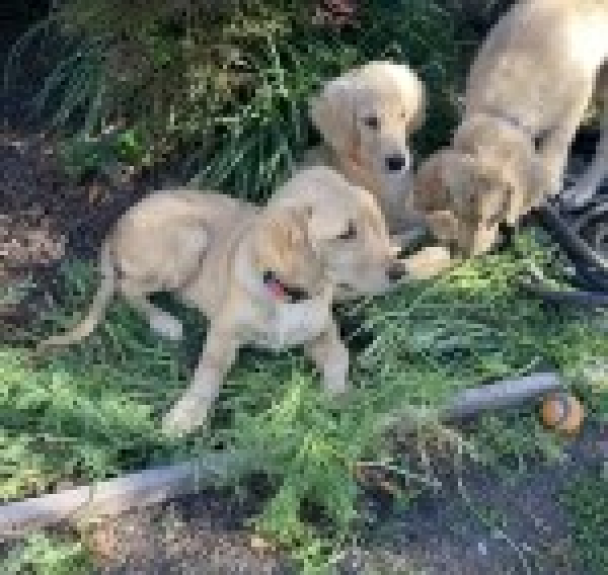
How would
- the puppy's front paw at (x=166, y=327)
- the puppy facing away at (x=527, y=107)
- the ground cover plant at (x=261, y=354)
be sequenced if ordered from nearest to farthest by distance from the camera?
the ground cover plant at (x=261, y=354)
the puppy's front paw at (x=166, y=327)
the puppy facing away at (x=527, y=107)

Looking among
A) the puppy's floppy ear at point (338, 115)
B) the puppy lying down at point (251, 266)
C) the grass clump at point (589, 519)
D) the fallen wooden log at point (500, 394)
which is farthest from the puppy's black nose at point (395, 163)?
the grass clump at point (589, 519)

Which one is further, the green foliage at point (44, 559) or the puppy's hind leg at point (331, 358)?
the puppy's hind leg at point (331, 358)

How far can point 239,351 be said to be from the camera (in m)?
5.32

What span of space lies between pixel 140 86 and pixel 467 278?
190cm

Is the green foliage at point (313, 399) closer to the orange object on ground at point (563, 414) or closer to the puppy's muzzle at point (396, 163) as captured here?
the orange object on ground at point (563, 414)

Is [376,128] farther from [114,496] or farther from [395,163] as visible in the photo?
[114,496]

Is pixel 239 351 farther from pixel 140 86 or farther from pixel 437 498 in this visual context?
pixel 140 86

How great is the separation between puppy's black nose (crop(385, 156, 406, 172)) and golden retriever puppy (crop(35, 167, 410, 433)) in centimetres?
68

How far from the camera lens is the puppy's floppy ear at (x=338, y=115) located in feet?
19.0

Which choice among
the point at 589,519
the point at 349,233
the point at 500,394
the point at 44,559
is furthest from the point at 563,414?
the point at 44,559

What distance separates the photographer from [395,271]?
15.5 feet

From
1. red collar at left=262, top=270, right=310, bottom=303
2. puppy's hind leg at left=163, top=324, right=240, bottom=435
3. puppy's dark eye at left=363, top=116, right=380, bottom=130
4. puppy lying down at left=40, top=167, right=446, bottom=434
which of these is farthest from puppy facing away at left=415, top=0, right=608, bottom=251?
puppy's hind leg at left=163, top=324, right=240, bottom=435

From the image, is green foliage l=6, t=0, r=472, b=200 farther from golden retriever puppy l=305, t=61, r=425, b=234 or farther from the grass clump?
the grass clump

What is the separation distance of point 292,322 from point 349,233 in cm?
58
